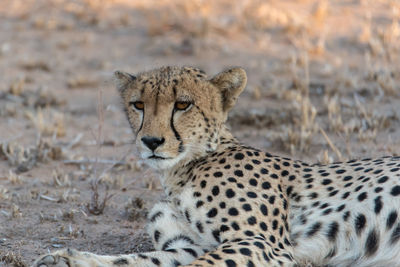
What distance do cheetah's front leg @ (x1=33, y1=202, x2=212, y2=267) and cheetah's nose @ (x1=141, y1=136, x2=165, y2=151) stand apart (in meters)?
0.35

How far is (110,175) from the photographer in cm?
512

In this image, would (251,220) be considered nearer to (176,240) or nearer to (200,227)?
(200,227)

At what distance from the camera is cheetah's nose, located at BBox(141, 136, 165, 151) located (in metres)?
3.37

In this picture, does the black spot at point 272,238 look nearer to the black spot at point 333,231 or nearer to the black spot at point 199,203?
the black spot at point 333,231

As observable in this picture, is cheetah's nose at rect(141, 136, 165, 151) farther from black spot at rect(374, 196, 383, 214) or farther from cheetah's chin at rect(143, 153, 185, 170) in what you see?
black spot at rect(374, 196, 383, 214)

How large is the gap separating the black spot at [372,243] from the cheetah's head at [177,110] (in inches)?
38.9

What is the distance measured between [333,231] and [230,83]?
41.3 inches

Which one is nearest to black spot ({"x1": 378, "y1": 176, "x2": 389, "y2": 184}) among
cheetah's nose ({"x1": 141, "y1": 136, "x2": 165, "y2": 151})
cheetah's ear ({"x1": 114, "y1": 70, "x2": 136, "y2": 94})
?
cheetah's nose ({"x1": 141, "y1": 136, "x2": 165, "y2": 151})

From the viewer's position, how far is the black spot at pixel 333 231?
3253 millimetres

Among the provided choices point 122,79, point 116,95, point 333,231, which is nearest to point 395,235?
point 333,231

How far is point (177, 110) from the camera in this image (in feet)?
11.6

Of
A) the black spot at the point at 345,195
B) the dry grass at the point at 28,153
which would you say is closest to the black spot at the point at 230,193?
the black spot at the point at 345,195

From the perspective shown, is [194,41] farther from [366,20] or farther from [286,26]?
[366,20]

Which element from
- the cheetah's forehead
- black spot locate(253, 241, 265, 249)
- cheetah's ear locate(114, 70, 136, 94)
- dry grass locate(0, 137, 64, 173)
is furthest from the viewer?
dry grass locate(0, 137, 64, 173)
